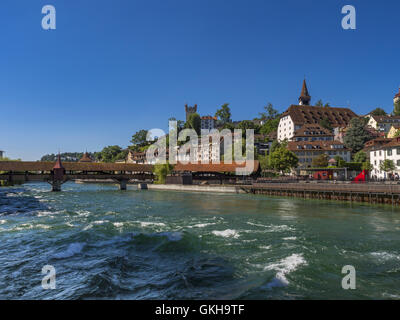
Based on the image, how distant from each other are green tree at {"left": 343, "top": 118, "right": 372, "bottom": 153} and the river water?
62.1 metres

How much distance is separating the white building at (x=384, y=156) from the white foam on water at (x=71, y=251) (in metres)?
44.5

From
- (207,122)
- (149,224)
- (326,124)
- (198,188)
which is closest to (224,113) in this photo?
(207,122)

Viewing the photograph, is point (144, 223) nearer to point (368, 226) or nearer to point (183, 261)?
point (183, 261)

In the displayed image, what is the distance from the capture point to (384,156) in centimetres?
5144

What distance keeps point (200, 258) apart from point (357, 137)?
76228mm

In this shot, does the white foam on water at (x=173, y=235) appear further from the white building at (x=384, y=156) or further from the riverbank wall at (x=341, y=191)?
the white building at (x=384, y=156)

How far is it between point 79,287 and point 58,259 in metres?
3.77

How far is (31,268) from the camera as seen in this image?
435 inches

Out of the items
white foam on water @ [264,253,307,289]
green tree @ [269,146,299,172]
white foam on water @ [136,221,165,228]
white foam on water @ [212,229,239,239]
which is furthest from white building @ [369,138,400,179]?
white foam on water @ [264,253,307,289]

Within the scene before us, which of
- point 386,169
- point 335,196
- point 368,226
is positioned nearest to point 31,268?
point 368,226

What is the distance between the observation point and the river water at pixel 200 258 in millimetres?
8836

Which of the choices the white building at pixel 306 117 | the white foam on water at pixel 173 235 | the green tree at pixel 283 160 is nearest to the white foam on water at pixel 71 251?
the white foam on water at pixel 173 235

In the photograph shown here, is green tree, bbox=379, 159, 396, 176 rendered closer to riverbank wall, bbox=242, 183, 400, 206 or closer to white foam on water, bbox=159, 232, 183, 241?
riverbank wall, bbox=242, 183, 400, 206
